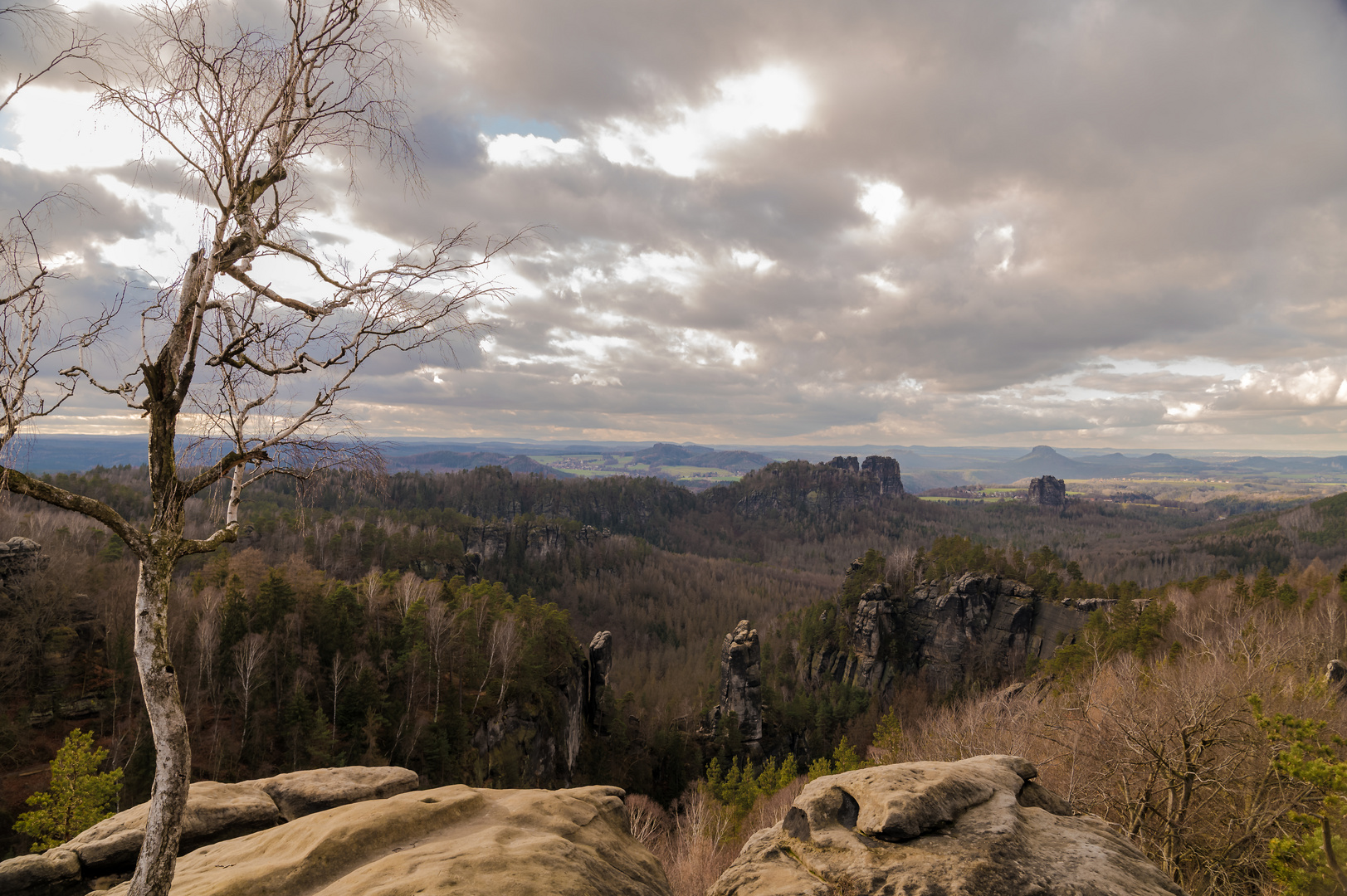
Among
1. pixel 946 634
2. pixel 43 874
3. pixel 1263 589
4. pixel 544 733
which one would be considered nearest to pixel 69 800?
pixel 43 874

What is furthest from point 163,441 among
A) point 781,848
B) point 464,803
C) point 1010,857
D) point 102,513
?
point 1010,857

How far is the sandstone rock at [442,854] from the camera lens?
275 inches

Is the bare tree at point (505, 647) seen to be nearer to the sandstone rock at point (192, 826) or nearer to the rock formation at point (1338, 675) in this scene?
the sandstone rock at point (192, 826)

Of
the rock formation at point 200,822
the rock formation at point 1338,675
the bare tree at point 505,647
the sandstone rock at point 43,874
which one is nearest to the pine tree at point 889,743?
the rock formation at point 1338,675

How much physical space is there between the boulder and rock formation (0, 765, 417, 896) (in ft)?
0.05

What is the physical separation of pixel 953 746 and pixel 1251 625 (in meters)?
26.2

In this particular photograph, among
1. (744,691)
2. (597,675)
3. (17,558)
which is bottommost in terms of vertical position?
(744,691)

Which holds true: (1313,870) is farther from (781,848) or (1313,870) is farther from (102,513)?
(102,513)

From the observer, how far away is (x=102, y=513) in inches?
307

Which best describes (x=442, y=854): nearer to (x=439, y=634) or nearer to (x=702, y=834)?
(x=702, y=834)

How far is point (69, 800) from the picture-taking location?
75.8 ft

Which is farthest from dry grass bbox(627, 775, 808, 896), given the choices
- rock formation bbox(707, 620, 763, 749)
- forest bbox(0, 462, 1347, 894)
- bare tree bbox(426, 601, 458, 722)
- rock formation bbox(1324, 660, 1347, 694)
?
rock formation bbox(1324, 660, 1347, 694)

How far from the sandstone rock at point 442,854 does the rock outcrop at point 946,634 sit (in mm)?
96951

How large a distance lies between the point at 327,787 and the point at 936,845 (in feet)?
43.8
